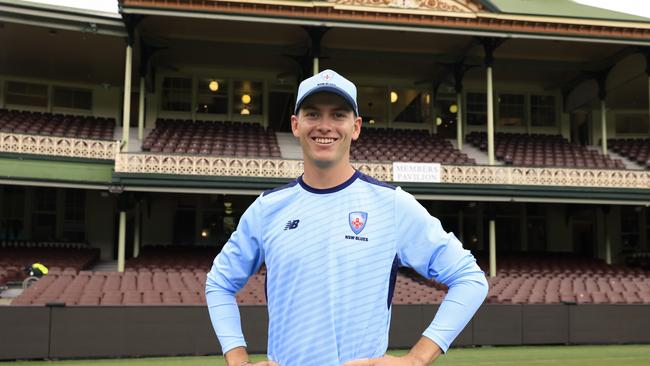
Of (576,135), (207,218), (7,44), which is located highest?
(7,44)

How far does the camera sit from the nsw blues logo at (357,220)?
7.29ft

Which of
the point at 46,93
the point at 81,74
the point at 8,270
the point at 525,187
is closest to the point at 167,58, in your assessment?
the point at 81,74

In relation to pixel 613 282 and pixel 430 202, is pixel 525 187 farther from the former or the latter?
Result: pixel 430 202

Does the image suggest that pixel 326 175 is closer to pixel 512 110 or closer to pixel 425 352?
pixel 425 352

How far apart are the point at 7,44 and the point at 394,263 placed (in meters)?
24.7

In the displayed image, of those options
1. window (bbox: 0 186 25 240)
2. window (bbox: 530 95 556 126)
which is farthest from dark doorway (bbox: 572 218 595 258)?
window (bbox: 0 186 25 240)

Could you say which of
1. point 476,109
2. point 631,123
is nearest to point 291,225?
point 476,109

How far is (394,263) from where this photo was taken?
2.29 m

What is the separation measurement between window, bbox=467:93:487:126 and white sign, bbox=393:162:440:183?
9.85 m

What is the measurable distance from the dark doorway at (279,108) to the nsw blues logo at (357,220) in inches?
1052

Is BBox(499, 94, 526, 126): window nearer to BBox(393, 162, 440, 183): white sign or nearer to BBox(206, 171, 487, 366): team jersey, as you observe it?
BBox(393, 162, 440, 183): white sign

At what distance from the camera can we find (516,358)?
1258 cm

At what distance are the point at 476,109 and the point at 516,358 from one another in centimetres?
1965

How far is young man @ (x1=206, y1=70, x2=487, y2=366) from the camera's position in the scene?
7.03 ft
